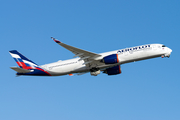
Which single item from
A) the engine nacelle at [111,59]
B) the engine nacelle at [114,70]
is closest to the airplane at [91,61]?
the engine nacelle at [111,59]

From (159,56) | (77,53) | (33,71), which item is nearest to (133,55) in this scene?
(159,56)

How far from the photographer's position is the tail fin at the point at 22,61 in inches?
2096

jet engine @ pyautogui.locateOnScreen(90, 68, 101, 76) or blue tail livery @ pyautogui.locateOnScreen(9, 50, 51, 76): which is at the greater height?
blue tail livery @ pyautogui.locateOnScreen(9, 50, 51, 76)

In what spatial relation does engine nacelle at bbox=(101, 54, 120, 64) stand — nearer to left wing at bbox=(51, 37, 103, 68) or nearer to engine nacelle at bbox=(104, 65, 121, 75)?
left wing at bbox=(51, 37, 103, 68)

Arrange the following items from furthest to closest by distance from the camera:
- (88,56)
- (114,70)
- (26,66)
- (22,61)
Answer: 1. (114,70)
2. (22,61)
3. (26,66)
4. (88,56)

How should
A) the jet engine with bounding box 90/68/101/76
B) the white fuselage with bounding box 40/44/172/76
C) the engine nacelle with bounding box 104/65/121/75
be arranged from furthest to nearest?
the engine nacelle with bounding box 104/65/121/75 < the jet engine with bounding box 90/68/101/76 < the white fuselage with bounding box 40/44/172/76

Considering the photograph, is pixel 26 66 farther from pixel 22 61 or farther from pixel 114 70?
pixel 114 70

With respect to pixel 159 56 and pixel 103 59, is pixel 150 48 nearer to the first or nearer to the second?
pixel 159 56

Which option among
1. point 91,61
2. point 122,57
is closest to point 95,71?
point 91,61

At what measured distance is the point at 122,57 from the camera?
162ft

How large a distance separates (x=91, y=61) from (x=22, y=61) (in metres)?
14.9

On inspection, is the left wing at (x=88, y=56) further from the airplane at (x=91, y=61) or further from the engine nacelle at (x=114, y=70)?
the engine nacelle at (x=114, y=70)

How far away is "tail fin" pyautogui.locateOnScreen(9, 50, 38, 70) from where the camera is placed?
53250 mm

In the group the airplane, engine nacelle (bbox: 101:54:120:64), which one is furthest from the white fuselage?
engine nacelle (bbox: 101:54:120:64)
